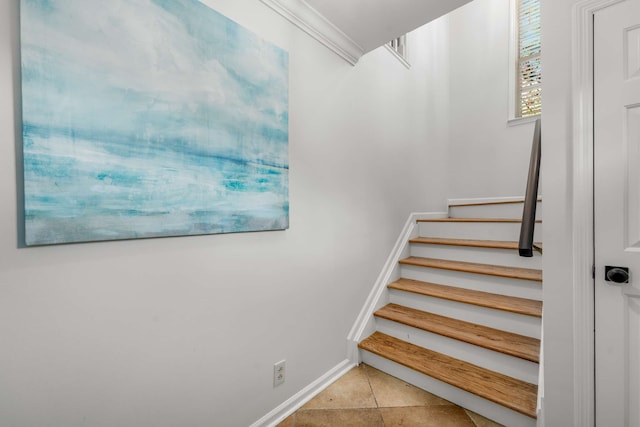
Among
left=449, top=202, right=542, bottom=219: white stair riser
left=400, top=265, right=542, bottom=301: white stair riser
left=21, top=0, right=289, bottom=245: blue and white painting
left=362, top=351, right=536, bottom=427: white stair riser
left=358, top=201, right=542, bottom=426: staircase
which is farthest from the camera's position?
left=449, top=202, right=542, bottom=219: white stair riser

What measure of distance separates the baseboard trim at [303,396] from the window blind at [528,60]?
340cm

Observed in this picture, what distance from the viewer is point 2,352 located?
0.72 metres

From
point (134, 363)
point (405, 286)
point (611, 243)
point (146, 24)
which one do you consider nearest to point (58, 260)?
point (134, 363)

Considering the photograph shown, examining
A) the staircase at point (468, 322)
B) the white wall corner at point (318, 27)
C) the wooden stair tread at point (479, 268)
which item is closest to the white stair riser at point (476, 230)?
the staircase at point (468, 322)

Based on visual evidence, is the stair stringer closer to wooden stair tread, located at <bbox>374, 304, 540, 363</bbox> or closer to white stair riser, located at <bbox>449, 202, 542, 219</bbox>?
wooden stair tread, located at <bbox>374, 304, 540, 363</bbox>

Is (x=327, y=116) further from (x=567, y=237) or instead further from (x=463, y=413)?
(x=463, y=413)

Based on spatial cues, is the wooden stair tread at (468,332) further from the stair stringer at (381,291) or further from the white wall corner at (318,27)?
the white wall corner at (318,27)

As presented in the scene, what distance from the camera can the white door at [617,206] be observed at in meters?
0.95

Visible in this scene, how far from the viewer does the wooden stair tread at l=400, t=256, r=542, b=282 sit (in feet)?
5.81

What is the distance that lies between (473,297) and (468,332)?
0.82ft

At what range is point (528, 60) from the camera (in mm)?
3109

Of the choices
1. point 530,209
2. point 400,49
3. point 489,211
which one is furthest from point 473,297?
point 400,49

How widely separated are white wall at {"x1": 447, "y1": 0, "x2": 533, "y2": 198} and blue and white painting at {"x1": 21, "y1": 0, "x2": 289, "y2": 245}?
291 centimetres

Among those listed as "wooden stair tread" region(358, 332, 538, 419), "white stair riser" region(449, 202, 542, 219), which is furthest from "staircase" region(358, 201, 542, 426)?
"white stair riser" region(449, 202, 542, 219)
